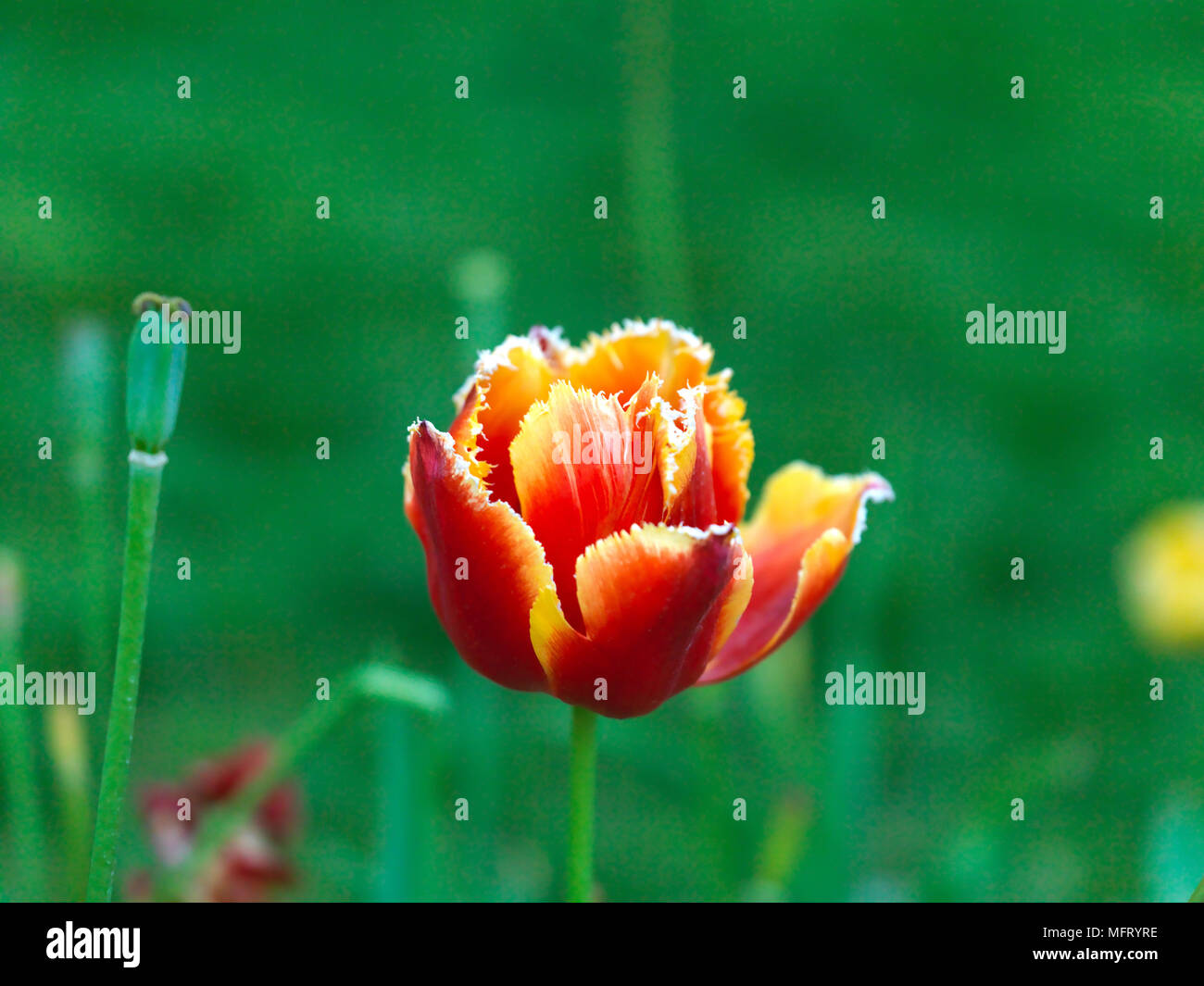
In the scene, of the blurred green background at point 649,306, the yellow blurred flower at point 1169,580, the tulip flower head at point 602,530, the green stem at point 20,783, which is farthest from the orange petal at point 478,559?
the yellow blurred flower at point 1169,580

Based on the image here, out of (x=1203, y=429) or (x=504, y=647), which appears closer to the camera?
(x=504, y=647)

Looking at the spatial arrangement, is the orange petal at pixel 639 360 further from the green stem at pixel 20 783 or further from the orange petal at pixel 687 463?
the green stem at pixel 20 783

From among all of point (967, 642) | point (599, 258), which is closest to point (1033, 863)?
point (967, 642)

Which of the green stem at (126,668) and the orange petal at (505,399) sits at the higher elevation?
the orange petal at (505,399)

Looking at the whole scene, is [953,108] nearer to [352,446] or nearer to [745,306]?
[745,306]

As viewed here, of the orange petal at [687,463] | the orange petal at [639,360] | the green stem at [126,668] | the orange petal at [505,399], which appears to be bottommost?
the green stem at [126,668]
